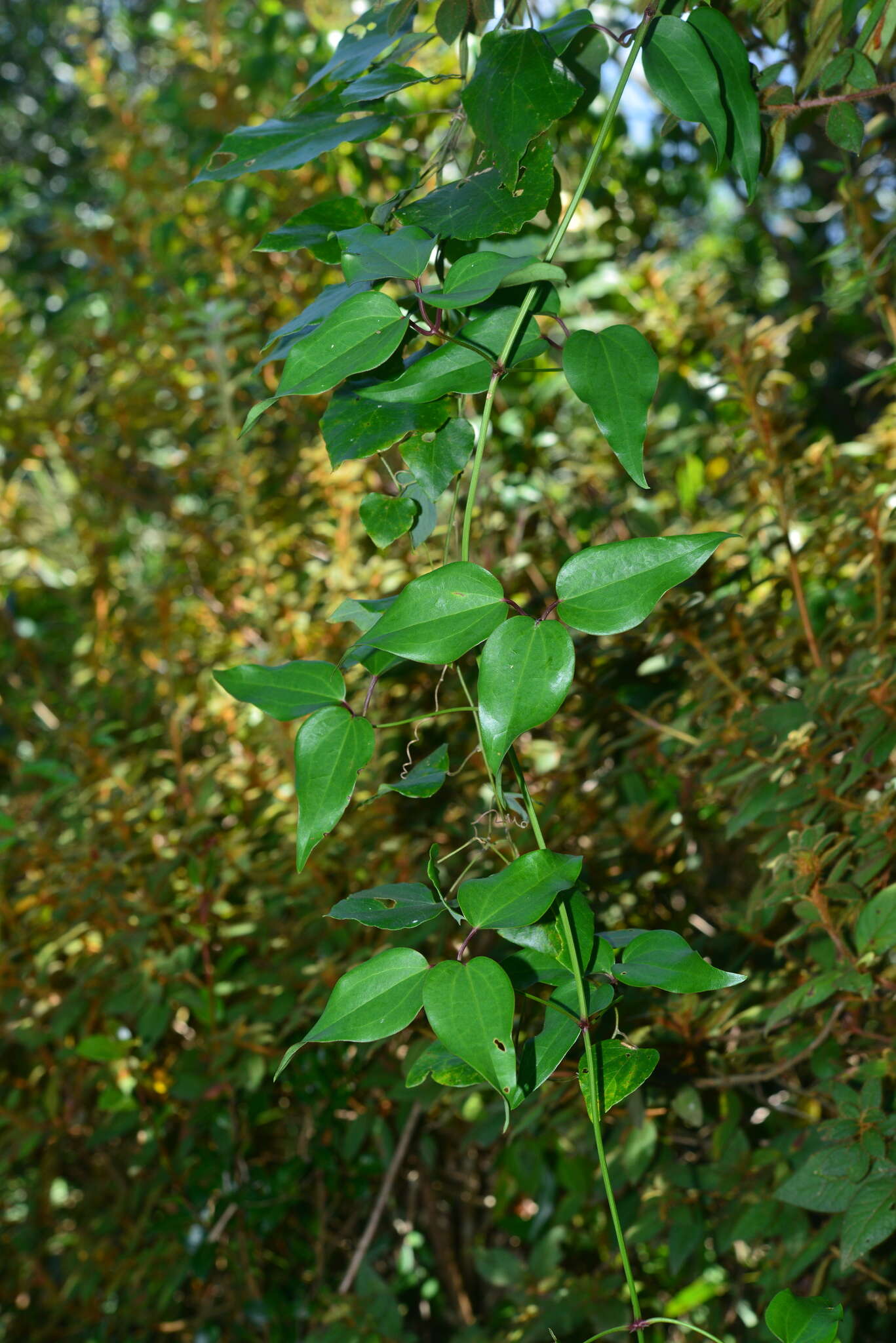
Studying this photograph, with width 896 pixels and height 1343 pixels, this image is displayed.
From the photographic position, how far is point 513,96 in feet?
1.84

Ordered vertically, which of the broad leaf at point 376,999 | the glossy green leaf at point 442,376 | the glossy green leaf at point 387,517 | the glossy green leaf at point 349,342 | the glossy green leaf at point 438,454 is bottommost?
the broad leaf at point 376,999

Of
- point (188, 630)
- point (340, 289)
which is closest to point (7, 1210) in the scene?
point (188, 630)

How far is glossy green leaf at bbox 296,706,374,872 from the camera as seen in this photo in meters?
0.55

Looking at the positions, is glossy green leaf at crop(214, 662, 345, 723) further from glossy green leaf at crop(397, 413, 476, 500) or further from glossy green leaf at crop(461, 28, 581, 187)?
glossy green leaf at crop(461, 28, 581, 187)

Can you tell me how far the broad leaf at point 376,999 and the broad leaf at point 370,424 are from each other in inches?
10.6

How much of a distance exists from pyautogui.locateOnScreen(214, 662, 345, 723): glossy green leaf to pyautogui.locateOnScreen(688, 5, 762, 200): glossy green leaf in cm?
36

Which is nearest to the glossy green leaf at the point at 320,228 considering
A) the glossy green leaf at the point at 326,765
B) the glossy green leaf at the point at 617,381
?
the glossy green leaf at the point at 617,381

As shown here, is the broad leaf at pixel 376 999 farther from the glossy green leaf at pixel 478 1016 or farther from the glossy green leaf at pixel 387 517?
the glossy green leaf at pixel 387 517

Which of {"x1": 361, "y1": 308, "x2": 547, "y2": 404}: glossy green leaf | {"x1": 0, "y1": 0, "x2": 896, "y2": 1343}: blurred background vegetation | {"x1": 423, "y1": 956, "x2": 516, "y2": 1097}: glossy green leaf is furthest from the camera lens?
{"x1": 0, "y1": 0, "x2": 896, "y2": 1343}: blurred background vegetation

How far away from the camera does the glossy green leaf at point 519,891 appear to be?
50 cm

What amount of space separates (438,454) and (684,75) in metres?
0.24

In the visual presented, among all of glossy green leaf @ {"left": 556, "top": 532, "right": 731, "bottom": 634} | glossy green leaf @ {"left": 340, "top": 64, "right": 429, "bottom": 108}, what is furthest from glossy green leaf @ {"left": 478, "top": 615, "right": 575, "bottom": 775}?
glossy green leaf @ {"left": 340, "top": 64, "right": 429, "bottom": 108}

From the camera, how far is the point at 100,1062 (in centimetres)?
133

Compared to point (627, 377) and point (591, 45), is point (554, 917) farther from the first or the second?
point (591, 45)
